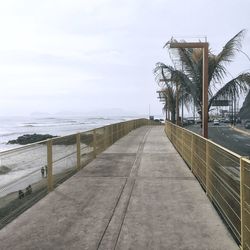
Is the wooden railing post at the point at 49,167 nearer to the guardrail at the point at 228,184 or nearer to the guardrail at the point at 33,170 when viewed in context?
the guardrail at the point at 33,170

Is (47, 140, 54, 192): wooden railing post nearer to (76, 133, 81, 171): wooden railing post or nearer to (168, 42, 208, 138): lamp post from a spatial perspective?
(76, 133, 81, 171): wooden railing post

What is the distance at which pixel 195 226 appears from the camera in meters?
6.92

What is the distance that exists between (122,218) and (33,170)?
7.64 feet

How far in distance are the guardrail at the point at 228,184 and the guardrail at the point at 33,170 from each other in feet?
10.9

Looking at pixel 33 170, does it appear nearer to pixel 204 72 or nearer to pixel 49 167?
pixel 49 167

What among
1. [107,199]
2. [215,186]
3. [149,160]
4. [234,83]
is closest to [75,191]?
[107,199]

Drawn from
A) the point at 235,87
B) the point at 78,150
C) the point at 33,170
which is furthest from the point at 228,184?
the point at 235,87

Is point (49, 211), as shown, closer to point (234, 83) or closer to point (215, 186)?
point (215, 186)

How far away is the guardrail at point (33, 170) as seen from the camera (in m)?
7.62

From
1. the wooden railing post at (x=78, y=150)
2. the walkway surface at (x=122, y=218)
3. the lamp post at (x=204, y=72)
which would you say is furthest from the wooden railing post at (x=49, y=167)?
→ the lamp post at (x=204, y=72)

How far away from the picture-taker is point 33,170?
8.84m

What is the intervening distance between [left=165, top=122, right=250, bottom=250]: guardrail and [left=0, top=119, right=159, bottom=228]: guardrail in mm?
3322

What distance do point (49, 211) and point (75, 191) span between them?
1.92 metres

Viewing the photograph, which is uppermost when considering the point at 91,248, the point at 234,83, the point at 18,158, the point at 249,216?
the point at 234,83
